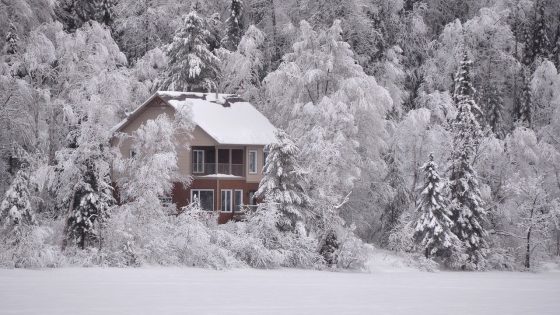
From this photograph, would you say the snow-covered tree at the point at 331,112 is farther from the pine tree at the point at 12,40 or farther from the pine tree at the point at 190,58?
the pine tree at the point at 12,40

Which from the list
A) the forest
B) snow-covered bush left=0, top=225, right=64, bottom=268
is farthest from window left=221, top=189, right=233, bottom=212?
snow-covered bush left=0, top=225, right=64, bottom=268

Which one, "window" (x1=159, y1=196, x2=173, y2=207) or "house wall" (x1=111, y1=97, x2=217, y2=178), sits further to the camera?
"house wall" (x1=111, y1=97, x2=217, y2=178)

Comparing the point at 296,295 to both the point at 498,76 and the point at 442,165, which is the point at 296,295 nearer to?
the point at 442,165

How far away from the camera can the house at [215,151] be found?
159 feet

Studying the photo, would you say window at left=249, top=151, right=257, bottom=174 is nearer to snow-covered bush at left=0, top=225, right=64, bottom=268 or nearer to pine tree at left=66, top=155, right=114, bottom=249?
pine tree at left=66, top=155, right=114, bottom=249

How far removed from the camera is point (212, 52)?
61844 millimetres

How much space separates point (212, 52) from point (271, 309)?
4089 cm

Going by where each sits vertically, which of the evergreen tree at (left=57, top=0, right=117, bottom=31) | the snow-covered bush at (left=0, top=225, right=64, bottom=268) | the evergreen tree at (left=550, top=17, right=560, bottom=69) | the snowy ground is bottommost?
the snowy ground

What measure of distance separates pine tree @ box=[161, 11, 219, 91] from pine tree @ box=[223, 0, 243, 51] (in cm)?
300

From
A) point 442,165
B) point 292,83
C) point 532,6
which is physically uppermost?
point 532,6

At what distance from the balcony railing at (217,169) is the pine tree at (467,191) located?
13.1 meters

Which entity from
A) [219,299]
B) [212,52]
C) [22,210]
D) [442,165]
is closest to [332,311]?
[219,299]

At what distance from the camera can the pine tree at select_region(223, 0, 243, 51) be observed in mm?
63062

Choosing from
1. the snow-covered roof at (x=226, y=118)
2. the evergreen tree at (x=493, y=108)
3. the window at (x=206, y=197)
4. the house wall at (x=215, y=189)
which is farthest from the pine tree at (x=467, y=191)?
the window at (x=206, y=197)
